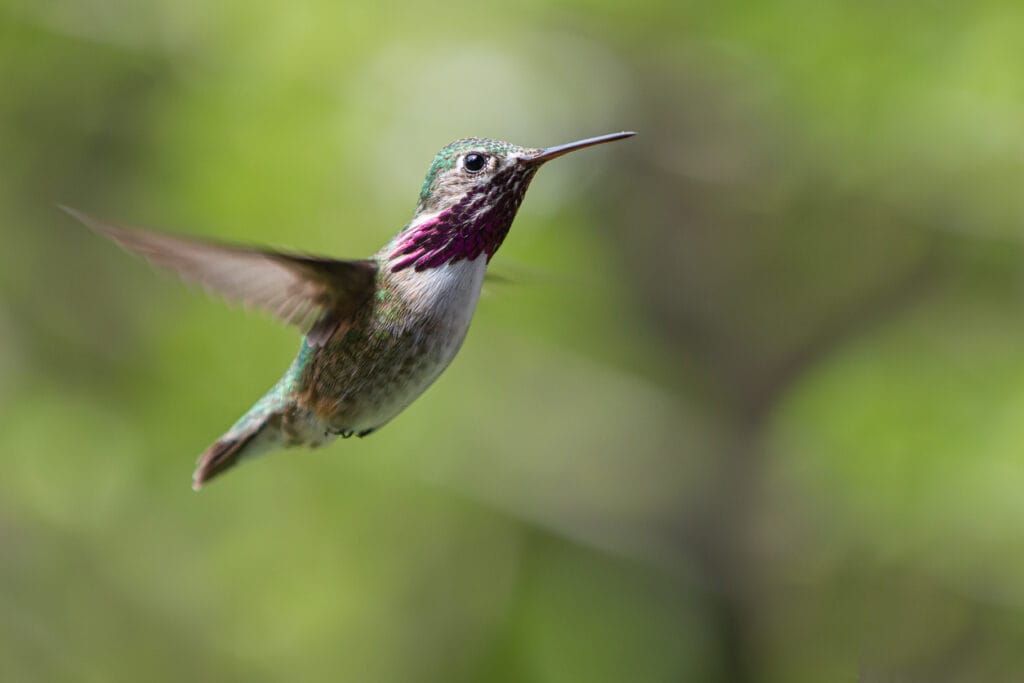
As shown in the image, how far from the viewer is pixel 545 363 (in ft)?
13.4

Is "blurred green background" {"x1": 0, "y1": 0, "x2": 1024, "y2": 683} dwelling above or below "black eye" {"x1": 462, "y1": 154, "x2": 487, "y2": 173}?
below

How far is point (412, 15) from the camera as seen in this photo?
3.66 metres

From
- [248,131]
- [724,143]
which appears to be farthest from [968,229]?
[248,131]

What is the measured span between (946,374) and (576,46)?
5.43ft

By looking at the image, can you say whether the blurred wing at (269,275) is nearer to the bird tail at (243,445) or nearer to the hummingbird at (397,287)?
the hummingbird at (397,287)

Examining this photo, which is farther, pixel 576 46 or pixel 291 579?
pixel 291 579

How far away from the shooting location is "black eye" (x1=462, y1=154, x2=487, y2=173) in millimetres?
1577

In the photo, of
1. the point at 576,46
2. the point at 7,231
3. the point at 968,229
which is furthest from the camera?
the point at 7,231

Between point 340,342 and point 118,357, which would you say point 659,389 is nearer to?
point 118,357

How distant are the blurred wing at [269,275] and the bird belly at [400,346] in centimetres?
4

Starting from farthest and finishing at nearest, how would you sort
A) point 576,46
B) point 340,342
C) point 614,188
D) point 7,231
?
point 614,188, point 7,231, point 576,46, point 340,342

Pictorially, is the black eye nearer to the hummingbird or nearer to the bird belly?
the hummingbird

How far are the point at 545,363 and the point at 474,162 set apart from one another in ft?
8.32

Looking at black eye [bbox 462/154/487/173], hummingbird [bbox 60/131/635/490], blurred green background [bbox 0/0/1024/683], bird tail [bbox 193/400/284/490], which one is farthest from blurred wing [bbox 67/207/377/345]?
blurred green background [bbox 0/0/1024/683]
